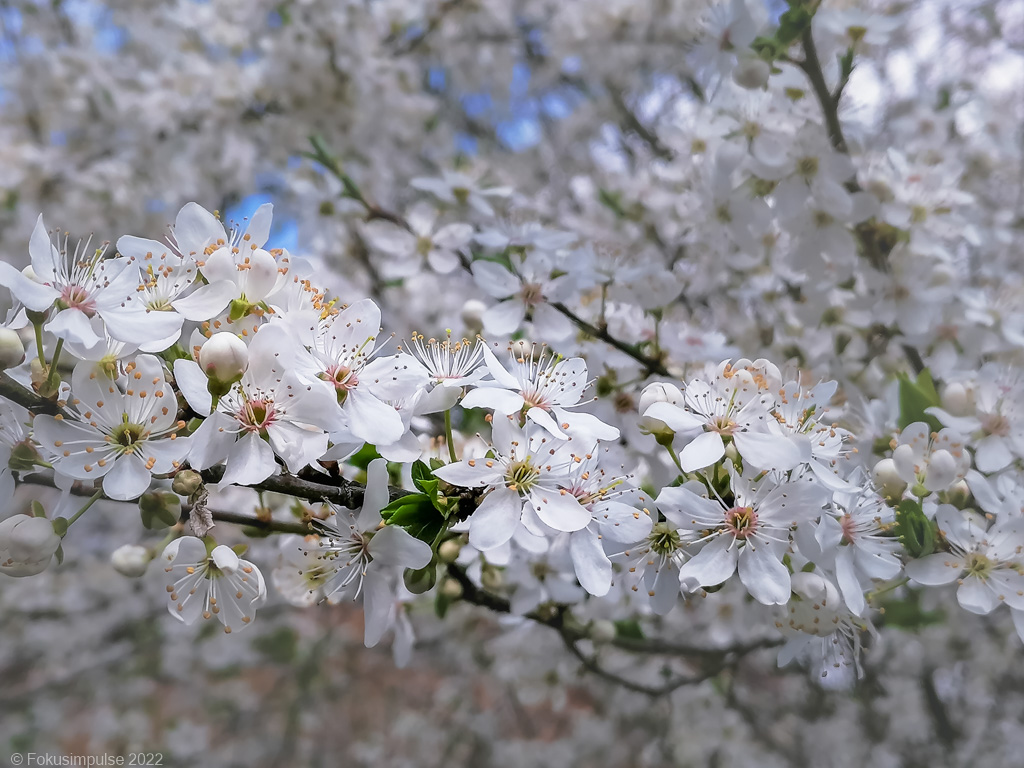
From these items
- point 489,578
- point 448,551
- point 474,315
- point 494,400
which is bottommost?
point 489,578

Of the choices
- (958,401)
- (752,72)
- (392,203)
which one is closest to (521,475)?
(958,401)

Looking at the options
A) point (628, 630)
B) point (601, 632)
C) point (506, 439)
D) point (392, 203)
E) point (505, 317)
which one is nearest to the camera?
point (506, 439)

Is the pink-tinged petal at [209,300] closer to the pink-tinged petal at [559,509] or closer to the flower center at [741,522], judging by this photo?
the pink-tinged petal at [559,509]

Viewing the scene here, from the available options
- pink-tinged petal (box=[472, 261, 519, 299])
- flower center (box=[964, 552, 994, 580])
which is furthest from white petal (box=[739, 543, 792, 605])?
pink-tinged petal (box=[472, 261, 519, 299])

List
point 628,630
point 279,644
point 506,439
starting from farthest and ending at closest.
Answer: point 279,644
point 628,630
point 506,439

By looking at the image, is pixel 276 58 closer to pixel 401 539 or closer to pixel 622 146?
pixel 622 146

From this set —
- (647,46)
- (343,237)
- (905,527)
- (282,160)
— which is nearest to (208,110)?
(282,160)

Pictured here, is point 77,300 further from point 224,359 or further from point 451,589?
point 451,589
